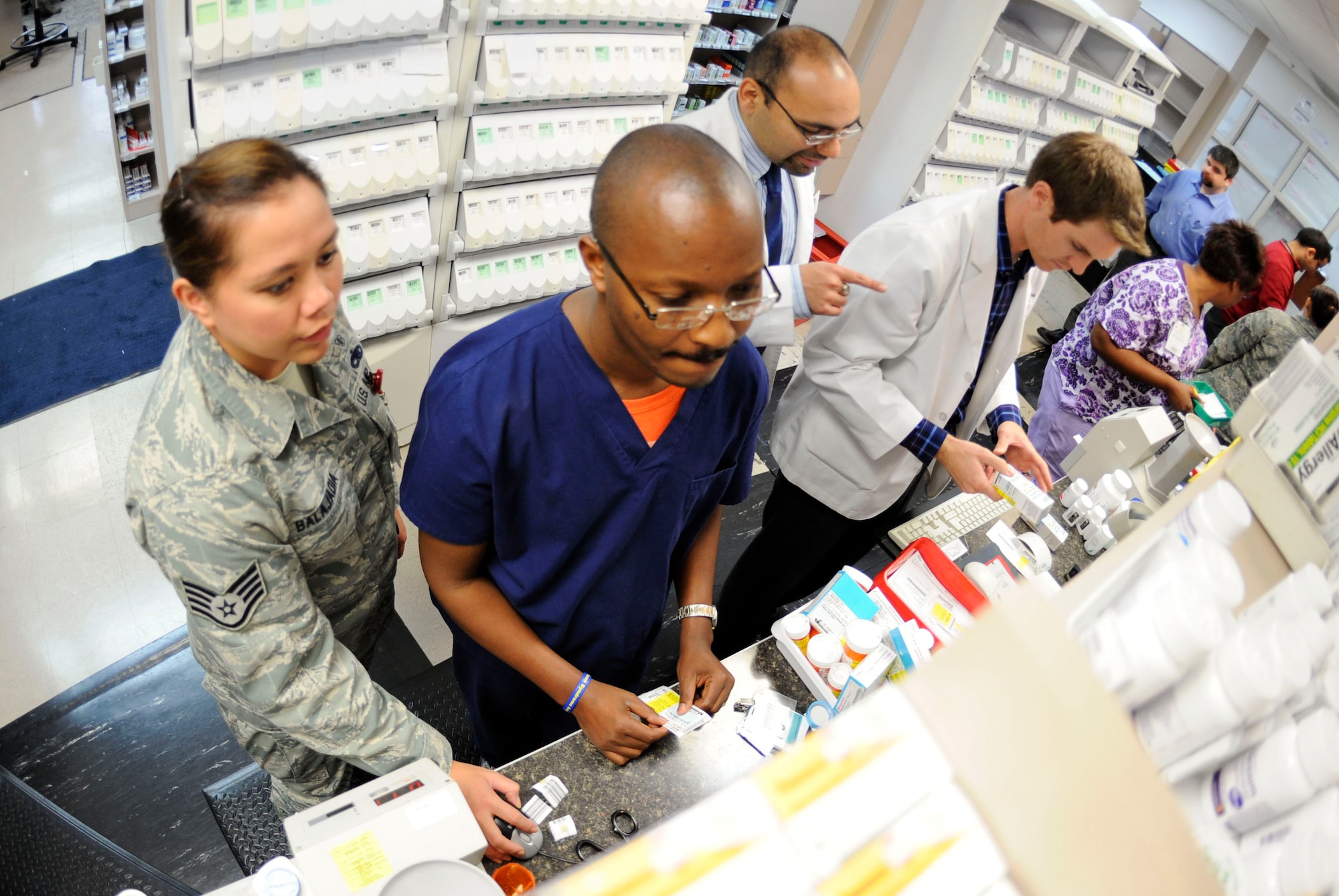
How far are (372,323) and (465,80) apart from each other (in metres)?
1.11

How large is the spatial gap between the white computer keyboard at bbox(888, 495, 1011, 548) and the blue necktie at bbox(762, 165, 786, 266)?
101cm

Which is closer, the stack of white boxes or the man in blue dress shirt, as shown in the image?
the stack of white boxes

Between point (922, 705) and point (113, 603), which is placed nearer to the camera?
point (922, 705)

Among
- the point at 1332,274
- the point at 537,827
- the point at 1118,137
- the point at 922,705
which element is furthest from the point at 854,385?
the point at 1332,274

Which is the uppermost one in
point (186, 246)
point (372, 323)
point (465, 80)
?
point (186, 246)

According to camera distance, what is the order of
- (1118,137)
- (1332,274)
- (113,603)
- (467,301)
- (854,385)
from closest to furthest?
(854,385) → (113,603) → (467,301) → (1118,137) → (1332,274)

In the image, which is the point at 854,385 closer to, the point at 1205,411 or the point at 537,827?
the point at 537,827

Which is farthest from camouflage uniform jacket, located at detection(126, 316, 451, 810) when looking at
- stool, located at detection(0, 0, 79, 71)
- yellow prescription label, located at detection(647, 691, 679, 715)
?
stool, located at detection(0, 0, 79, 71)

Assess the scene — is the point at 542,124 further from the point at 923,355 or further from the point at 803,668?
the point at 803,668

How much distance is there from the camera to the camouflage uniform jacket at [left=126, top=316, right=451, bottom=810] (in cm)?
137

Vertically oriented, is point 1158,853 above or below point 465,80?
above

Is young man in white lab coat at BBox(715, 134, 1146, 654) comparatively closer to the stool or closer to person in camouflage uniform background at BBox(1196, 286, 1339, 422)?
person in camouflage uniform background at BBox(1196, 286, 1339, 422)

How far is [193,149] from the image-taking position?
9.46 feet

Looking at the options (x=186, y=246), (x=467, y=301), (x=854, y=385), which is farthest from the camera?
(x=467, y=301)
